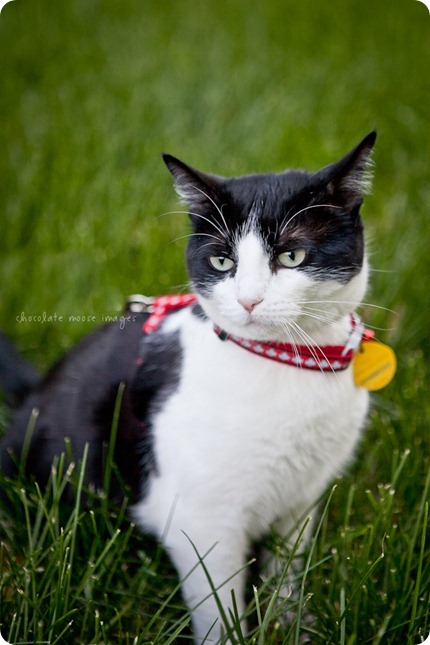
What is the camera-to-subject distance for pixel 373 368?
130cm

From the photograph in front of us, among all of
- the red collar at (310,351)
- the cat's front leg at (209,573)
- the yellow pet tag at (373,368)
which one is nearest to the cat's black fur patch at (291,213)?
the red collar at (310,351)

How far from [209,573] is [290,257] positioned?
596 mm

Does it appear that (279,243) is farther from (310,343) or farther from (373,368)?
(373,368)

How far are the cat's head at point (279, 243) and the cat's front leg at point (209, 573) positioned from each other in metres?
0.39

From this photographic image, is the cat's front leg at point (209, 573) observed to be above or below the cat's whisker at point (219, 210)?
below

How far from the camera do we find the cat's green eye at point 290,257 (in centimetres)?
108

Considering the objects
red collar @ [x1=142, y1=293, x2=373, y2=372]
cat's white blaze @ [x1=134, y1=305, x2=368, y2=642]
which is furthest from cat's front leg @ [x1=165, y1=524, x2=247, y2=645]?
red collar @ [x1=142, y1=293, x2=373, y2=372]

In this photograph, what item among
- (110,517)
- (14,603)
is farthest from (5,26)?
(14,603)

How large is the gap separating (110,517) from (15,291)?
88 centimetres

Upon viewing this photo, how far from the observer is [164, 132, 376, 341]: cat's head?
1.06 metres

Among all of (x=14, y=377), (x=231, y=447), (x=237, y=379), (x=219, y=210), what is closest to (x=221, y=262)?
(x=219, y=210)

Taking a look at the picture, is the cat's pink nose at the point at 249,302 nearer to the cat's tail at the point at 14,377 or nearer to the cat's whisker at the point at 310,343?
the cat's whisker at the point at 310,343

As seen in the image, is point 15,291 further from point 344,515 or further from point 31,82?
point 344,515

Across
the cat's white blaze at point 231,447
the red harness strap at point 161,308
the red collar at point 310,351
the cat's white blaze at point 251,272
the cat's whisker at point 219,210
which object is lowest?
the cat's white blaze at point 231,447
